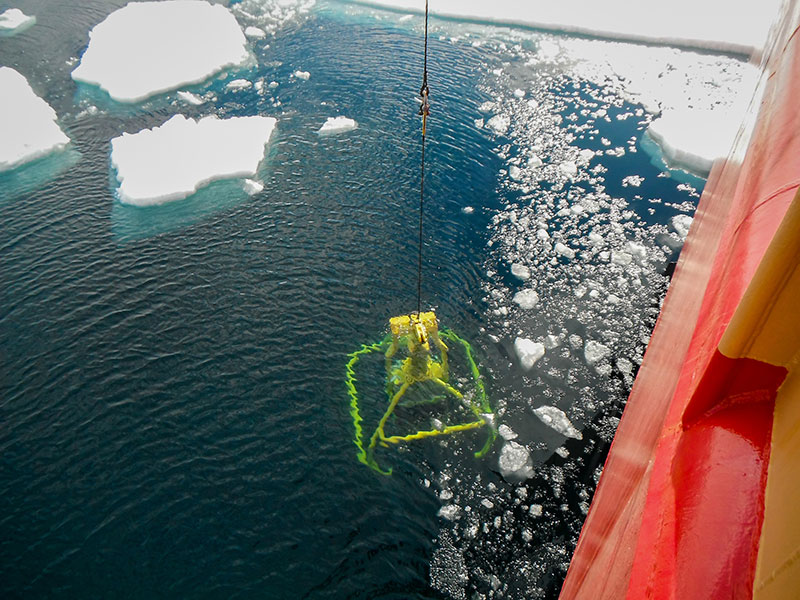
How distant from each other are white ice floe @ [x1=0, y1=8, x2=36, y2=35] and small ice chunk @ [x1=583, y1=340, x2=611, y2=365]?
77.2 ft

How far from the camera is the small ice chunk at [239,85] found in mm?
17203

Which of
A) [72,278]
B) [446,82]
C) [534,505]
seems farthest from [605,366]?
[446,82]

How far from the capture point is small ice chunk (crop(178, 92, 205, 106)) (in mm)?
16453

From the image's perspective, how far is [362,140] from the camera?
14742 millimetres

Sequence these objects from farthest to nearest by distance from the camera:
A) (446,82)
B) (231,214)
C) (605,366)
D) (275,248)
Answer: (446,82)
(231,214)
(275,248)
(605,366)

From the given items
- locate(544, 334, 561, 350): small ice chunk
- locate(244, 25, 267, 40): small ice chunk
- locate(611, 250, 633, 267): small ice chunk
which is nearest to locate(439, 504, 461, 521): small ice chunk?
locate(544, 334, 561, 350): small ice chunk

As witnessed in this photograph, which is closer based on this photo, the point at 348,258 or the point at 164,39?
the point at 348,258

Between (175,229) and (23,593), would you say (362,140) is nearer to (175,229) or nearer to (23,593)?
(175,229)

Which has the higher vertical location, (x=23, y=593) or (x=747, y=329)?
(x=747, y=329)

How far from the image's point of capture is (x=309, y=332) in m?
9.89

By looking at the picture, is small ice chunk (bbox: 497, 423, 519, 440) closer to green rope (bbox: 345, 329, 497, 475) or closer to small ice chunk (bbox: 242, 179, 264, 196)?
green rope (bbox: 345, 329, 497, 475)

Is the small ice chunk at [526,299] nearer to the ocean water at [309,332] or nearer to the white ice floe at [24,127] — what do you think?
the ocean water at [309,332]

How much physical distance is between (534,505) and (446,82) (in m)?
14.5

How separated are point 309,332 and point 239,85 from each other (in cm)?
1138
